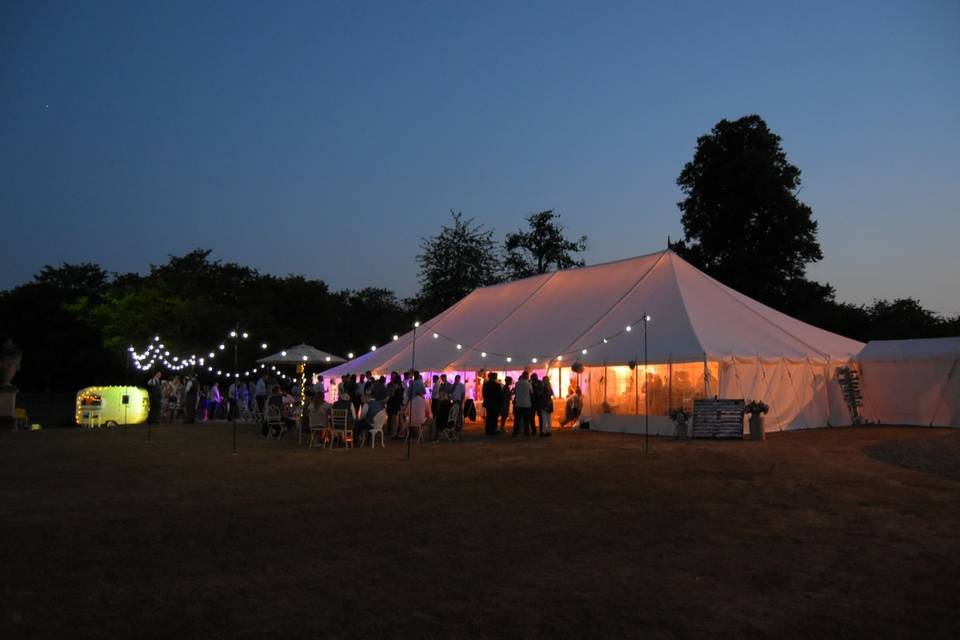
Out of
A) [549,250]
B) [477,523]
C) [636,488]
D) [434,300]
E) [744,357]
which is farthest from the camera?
[549,250]

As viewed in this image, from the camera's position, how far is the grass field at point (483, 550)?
3.78 m

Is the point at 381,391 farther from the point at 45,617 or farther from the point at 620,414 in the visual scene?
the point at 45,617

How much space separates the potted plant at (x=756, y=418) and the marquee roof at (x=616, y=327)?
1.12 metres

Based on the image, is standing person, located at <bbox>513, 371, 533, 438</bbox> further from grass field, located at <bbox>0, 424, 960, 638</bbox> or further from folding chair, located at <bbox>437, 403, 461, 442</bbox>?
grass field, located at <bbox>0, 424, 960, 638</bbox>

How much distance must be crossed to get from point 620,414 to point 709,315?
2.68m

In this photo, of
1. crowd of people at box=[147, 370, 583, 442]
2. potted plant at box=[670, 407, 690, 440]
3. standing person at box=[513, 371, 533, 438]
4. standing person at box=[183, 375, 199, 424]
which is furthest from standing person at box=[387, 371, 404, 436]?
standing person at box=[183, 375, 199, 424]

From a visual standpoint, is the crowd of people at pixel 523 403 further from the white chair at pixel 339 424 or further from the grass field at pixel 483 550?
the grass field at pixel 483 550

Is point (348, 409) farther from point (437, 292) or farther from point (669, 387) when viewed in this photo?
point (437, 292)

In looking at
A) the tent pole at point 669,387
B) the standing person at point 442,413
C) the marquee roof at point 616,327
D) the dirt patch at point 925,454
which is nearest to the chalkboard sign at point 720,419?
the marquee roof at point 616,327

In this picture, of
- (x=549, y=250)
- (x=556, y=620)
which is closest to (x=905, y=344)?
(x=556, y=620)

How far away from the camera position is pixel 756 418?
13172mm

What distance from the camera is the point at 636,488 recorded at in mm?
7949

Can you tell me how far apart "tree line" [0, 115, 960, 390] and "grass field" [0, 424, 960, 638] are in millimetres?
22261

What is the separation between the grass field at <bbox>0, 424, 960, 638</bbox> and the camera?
3783 millimetres
